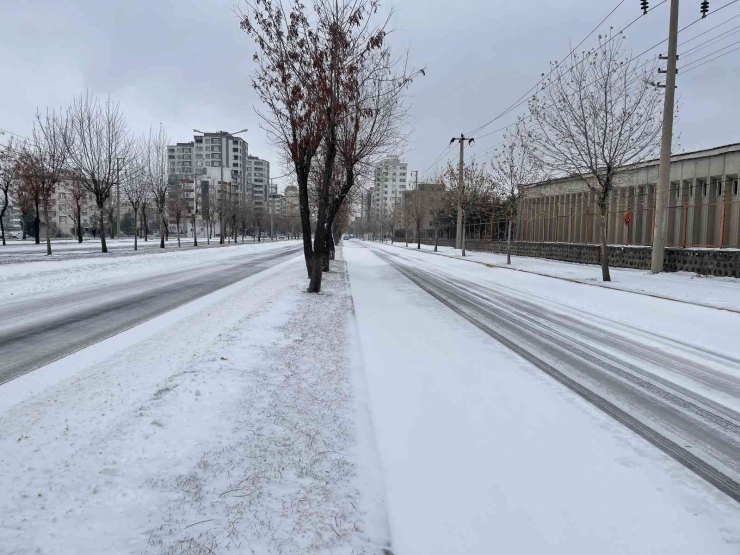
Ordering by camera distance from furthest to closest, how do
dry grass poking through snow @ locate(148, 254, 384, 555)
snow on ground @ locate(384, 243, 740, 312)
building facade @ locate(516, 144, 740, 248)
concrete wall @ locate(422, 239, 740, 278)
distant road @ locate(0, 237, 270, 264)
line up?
distant road @ locate(0, 237, 270, 264) → building facade @ locate(516, 144, 740, 248) → concrete wall @ locate(422, 239, 740, 278) → snow on ground @ locate(384, 243, 740, 312) → dry grass poking through snow @ locate(148, 254, 384, 555)

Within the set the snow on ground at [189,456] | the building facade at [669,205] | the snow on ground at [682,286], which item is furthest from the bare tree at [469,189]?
the snow on ground at [189,456]

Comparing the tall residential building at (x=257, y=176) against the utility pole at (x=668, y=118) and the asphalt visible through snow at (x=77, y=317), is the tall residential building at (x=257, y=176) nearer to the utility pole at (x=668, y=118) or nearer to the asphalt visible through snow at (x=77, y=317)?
the utility pole at (x=668, y=118)

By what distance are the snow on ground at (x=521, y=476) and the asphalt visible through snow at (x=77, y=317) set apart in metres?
4.30

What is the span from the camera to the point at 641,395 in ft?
15.4

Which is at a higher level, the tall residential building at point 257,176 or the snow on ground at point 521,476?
the tall residential building at point 257,176

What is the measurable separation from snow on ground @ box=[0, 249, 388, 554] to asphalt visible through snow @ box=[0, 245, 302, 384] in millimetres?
544

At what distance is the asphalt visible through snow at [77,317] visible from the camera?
593cm

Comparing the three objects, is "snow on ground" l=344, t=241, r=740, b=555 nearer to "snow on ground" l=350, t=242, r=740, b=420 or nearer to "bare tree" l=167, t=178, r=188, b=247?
"snow on ground" l=350, t=242, r=740, b=420

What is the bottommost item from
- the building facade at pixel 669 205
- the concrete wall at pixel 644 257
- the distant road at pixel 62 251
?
the distant road at pixel 62 251

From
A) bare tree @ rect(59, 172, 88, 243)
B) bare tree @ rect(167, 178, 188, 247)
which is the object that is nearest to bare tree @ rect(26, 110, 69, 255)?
bare tree @ rect(59, 172, 88, 243)

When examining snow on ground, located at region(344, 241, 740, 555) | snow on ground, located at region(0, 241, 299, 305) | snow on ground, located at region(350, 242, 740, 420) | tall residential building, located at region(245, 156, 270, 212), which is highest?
tall residential building, located at region(245, 156, 270, 212)

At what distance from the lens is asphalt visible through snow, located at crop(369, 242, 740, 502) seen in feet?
11.6

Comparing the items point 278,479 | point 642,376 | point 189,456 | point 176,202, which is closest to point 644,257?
point 642,376

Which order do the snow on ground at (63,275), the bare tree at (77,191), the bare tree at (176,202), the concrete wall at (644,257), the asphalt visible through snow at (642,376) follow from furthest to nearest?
the bare tree at (176,202), the bare tree at (77,191), the concrete wall at (644,257), the snow on ground at (63,275), the asphalt visible through snow at (642,376)
